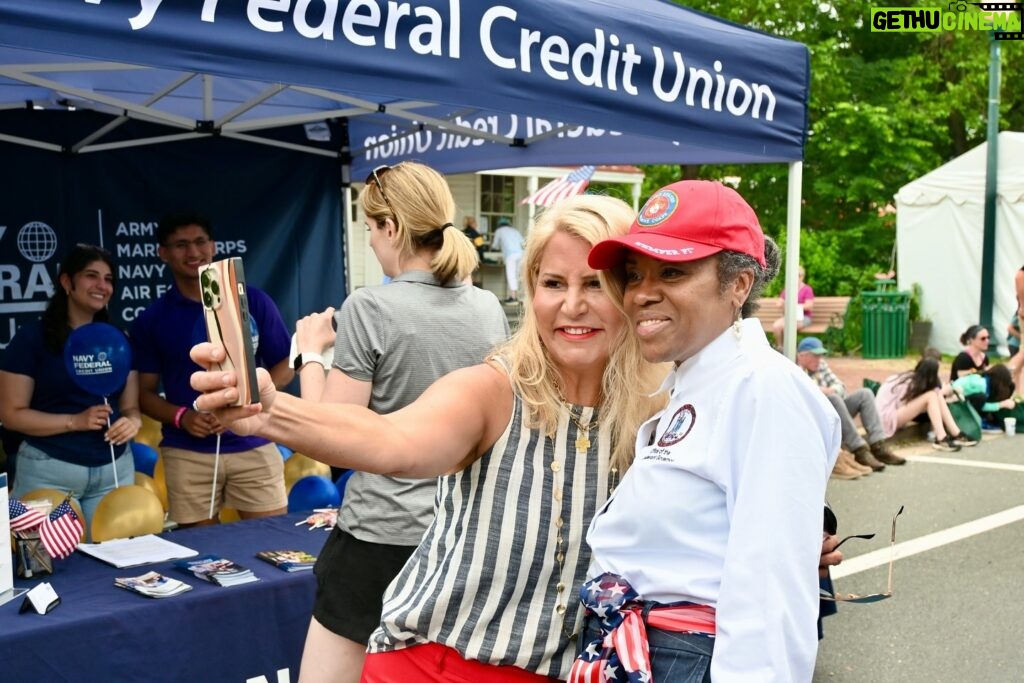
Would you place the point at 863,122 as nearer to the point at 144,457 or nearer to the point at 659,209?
the point at 144,457

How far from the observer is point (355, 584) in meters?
2.66

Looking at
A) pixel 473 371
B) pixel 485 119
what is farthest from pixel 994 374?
pixel 473 371

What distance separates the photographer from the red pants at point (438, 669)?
1.85 meters

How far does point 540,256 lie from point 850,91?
20.0m

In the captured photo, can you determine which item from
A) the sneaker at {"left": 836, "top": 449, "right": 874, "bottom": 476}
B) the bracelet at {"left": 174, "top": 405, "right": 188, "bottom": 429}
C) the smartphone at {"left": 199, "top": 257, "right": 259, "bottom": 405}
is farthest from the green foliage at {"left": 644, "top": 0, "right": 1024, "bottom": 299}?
the smartphone at {"left": 199, "top": 257, "right": 259, "bottom": 405}

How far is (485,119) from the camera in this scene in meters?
6.26

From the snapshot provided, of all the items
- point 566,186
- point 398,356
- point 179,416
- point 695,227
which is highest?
point 566,186

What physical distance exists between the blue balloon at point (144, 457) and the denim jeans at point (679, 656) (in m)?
4.37

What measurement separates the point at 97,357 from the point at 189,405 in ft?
1.46

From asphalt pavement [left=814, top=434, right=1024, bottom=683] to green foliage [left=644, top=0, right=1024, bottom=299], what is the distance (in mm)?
9763

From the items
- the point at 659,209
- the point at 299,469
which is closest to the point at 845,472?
the point at 299,469

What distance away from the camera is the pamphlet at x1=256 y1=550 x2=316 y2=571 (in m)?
3.29

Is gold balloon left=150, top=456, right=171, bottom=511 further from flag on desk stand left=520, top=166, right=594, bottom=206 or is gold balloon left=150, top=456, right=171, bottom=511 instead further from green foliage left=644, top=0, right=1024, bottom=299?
green foliage left=644, top=0, right=1024, bottom=299

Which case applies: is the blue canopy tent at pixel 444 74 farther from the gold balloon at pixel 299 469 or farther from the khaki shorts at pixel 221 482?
the gold balloon at pixel 299 469
